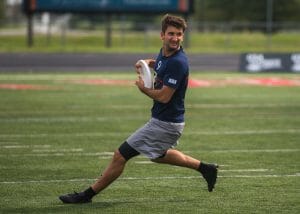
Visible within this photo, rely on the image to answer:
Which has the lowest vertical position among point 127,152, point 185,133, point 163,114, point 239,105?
point 239,105

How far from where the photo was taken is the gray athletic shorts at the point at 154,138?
8352mm

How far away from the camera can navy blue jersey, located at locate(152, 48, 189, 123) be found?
8.20m

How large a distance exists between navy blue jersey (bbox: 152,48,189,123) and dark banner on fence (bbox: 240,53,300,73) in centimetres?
2287

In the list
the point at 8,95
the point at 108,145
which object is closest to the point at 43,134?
the point at 108,145

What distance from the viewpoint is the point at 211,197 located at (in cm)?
885

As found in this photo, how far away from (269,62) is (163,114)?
76.1 feet

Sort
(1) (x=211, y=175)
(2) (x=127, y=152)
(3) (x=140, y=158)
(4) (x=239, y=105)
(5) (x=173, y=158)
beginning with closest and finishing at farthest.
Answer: (2) (x=127, y=152)
(5) (x=173, y=158)
(1) (x=211, y=175)
(3) (x=140, y=158)
(4) (x=239, y=105)

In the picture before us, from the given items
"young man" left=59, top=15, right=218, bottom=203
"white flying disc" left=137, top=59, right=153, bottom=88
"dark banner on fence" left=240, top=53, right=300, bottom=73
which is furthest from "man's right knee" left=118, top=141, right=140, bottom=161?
"dark banner on fence" left=240, top=53, right=300, bottom=73

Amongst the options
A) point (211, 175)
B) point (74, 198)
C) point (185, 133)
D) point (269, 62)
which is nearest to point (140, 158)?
point (185, 133)

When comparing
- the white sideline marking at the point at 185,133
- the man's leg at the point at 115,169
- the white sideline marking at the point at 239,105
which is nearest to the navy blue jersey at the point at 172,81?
the man's leg at the point at 115,169

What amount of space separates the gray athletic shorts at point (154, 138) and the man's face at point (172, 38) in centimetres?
71

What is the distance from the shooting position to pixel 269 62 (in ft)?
102

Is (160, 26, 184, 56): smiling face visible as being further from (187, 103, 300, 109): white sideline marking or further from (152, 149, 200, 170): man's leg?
(187, 103, 300, 109): white sideline marking

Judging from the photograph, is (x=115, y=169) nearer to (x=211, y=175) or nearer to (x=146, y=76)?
(x=146, y=76)
